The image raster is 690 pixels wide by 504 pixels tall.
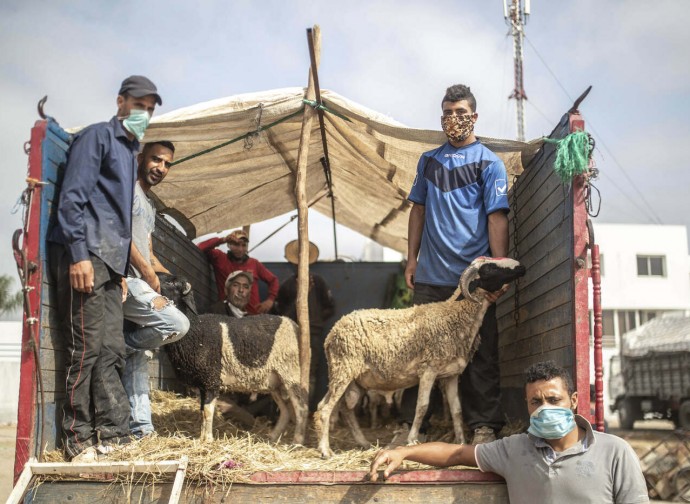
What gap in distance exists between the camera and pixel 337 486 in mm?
3611

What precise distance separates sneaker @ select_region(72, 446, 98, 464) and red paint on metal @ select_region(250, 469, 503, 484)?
976 mm

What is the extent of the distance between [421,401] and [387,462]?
1.22 m

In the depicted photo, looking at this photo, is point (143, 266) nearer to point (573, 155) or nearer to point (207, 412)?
point (207, 412)

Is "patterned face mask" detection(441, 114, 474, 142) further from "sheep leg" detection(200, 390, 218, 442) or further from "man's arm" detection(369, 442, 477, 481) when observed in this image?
"sheep leg" detection(200, 390, 218, 442)

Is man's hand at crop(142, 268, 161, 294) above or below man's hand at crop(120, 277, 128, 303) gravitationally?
above

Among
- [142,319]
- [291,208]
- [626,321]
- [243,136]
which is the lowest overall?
[142,319]

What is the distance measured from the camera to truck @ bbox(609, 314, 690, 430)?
22.5m

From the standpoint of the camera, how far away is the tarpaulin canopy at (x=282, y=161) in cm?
543

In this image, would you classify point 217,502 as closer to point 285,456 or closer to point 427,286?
point 285,456

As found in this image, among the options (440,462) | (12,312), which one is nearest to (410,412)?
(440,462)

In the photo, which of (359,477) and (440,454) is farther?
(440,454)

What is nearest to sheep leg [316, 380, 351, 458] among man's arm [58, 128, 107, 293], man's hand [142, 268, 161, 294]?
man's hand [142, 268, 161, 294]

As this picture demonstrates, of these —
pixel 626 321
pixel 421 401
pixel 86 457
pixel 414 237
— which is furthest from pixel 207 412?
pixel 626 321

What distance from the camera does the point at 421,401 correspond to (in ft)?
15.9
